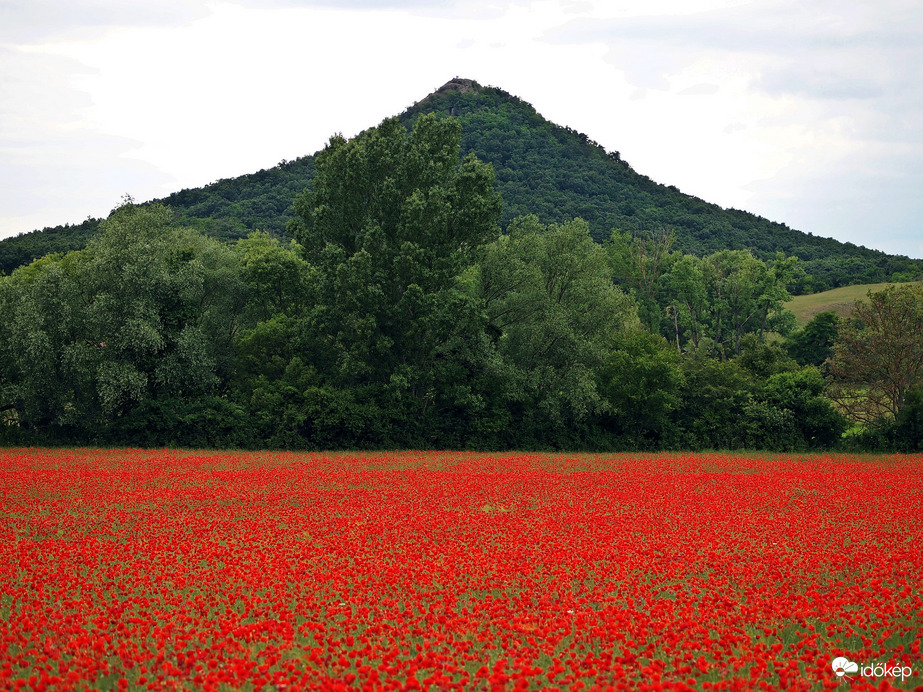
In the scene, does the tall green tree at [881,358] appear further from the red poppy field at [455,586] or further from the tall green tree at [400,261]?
the tall green tree at [400,261]

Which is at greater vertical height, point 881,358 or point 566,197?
point 566,197

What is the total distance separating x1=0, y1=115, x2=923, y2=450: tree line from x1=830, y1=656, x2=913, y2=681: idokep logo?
30.2 meters

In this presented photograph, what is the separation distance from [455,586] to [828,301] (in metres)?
107

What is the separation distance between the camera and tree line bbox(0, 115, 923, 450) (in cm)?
3794

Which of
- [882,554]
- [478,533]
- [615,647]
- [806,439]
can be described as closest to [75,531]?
[478,533]

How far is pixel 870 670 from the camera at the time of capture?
8.70m

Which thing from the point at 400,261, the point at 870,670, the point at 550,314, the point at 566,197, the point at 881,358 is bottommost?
the point at 870,670

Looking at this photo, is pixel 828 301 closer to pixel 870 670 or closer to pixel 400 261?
pixel 400 261

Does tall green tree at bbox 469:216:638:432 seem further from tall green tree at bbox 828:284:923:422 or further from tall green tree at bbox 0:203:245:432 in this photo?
tall green tree at bbox 0:203:245:432

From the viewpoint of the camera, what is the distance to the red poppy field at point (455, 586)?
8.64 metres

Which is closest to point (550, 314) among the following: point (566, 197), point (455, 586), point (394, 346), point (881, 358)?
point (394, 346)

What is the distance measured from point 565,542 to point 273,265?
3237 centimetres

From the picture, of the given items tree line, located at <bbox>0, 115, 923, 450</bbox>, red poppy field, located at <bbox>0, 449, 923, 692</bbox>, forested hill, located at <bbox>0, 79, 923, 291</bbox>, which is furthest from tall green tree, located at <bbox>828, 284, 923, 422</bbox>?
forested hill, located at <bbox>0, 79, 923, 291</bbox>

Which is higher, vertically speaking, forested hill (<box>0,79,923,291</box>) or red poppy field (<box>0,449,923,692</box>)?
forested hill (<box>0,79,923,291</box>)
